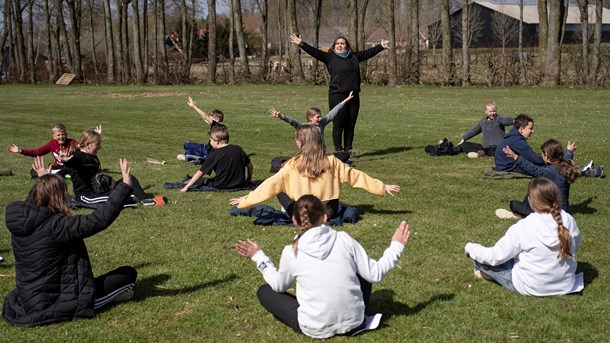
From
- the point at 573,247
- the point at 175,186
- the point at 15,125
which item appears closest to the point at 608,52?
the point at 15,125

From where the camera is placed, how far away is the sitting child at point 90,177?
1000 centimetres

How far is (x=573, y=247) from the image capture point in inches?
246

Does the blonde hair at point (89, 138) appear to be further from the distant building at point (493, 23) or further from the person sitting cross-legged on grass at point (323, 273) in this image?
the distant building at point (493, 23)

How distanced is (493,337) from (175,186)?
7.16 meters

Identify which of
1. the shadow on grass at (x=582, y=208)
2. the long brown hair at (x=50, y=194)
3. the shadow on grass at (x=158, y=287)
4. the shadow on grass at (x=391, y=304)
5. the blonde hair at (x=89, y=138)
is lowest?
the shadow on grass at (x=391, y=304)

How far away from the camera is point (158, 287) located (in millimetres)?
6840

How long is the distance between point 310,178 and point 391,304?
2350 millimetres

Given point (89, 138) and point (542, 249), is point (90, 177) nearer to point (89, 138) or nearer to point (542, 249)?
point (89, 138)

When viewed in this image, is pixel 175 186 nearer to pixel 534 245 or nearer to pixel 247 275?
pixel 247 275

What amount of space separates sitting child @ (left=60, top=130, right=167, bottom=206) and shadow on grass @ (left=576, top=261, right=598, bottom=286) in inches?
220

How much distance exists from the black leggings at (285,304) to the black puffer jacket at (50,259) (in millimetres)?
1349

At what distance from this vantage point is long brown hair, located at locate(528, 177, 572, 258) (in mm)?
6094

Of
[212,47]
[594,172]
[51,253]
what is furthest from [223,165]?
[212,47]

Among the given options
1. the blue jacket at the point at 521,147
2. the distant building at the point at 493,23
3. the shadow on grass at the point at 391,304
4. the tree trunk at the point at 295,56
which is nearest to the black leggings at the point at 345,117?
the blue jacket at the point at 521,147
